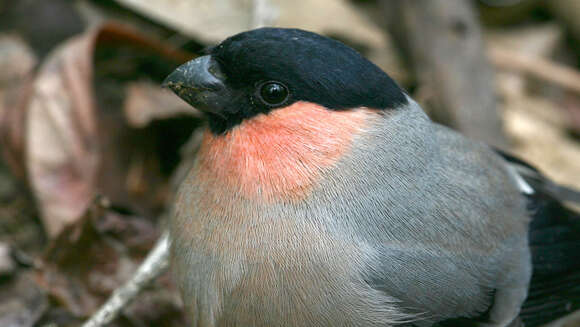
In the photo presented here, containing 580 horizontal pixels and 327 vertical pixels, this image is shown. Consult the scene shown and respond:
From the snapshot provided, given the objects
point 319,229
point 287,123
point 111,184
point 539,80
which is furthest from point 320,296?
point 539,80

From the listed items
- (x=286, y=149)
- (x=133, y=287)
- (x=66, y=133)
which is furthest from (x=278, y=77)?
(x=66, y=133)

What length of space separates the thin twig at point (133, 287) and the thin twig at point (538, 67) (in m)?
2.99

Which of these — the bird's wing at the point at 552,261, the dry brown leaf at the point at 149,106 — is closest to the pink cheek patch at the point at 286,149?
the bird's wing at the point at 552,261

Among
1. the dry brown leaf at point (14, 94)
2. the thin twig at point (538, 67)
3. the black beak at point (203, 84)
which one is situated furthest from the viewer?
the thin twig at point (538, 67)

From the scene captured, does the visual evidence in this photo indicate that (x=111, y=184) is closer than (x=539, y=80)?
Yes

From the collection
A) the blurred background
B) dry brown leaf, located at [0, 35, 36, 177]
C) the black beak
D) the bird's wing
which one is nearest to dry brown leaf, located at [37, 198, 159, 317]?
the blurred background

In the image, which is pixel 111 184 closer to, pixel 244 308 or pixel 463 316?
pixel 244 308

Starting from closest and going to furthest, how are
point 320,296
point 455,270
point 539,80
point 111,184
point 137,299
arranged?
point 320,296, point 455,270, point 137,299, point 111,184, point 539,80

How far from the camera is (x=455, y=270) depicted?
124 inches

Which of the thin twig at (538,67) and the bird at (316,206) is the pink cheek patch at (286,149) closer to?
the bird at (316,206)

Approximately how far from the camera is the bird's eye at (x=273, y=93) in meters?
2.98

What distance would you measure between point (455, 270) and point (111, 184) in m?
2.12

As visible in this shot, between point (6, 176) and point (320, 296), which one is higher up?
point (320, 296)

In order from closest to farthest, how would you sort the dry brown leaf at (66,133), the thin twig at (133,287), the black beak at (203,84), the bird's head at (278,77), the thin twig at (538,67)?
1. the bird's head at (278,77)
2. the black beak at (203,84)
3. the thin twig at (133,287)
4. the dry brown leaf at (66,133)
5. the thin twig at (538,67)
